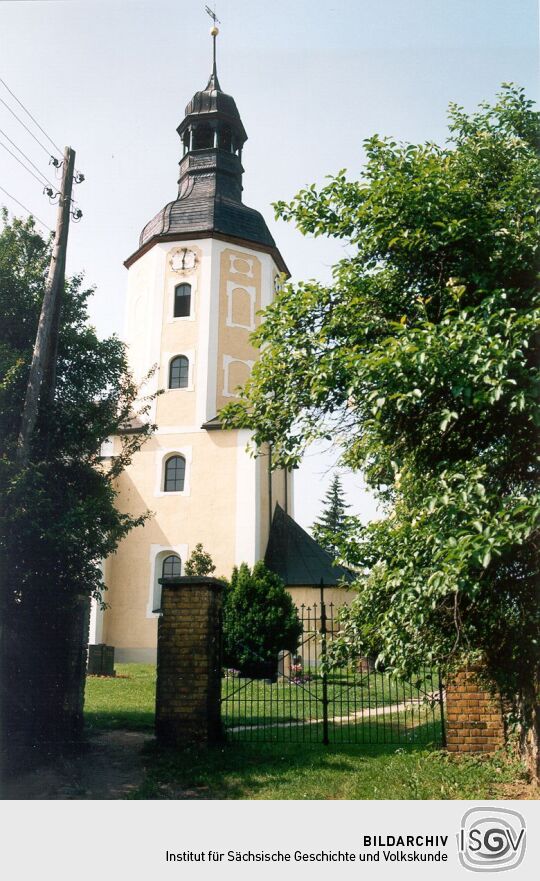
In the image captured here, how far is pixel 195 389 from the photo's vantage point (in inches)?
943

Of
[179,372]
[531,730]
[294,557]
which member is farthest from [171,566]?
[531,730]

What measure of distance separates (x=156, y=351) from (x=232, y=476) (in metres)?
5.12

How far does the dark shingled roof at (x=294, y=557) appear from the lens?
2286cm

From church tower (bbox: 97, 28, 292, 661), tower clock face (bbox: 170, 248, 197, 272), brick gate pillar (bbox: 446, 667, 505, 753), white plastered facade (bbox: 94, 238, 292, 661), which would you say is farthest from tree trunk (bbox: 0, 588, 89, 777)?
tower clock face (bbox: 170, 248, 197, 272)

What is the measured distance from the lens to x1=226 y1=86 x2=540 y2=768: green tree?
516 cm

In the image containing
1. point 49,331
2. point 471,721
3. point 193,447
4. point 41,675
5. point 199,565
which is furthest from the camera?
point 193,447

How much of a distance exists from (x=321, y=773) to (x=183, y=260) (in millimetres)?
20359

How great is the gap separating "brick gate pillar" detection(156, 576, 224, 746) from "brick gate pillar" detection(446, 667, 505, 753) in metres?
2.72

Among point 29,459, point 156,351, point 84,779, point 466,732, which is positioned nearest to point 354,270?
point 29,459

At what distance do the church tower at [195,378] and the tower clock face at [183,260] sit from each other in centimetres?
4

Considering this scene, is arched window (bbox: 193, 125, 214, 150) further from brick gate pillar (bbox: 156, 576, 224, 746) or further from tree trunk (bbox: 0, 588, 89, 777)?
brick gate pillar (bbox: 156, 576, 224, 746)

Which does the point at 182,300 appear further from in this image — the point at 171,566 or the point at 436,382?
the point at 436,382

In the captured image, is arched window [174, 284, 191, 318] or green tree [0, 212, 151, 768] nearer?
green tree [0, 212, 151, 768]

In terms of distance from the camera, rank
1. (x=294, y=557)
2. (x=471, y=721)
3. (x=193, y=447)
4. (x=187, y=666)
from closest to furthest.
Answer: (x=471, y=721)
(x=187, y=666)
(x=193, y=447)
(x=294, y=557)
